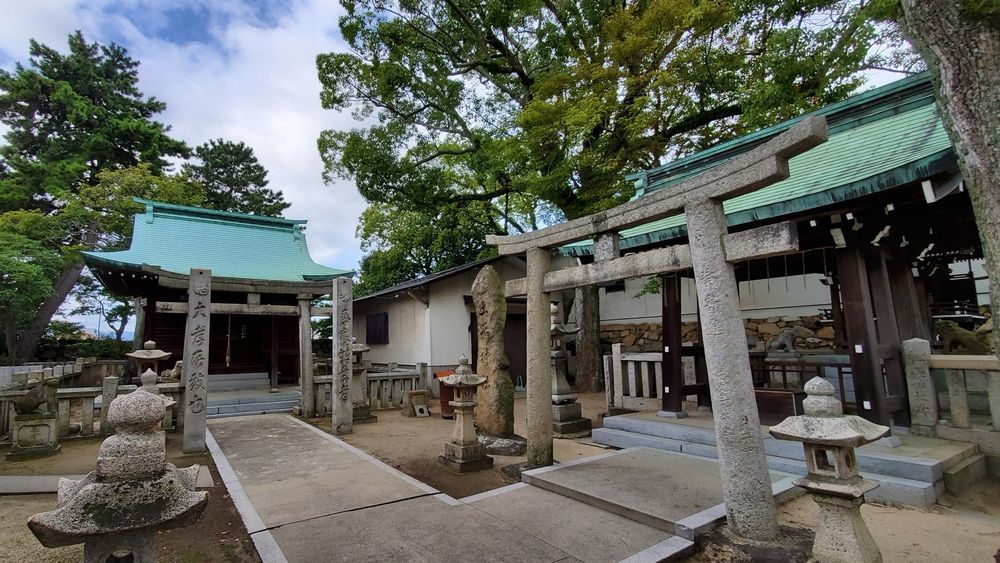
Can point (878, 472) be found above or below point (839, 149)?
below

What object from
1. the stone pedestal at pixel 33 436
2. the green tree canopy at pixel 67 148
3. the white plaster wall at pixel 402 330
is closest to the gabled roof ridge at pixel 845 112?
the white plaster wall at pixel 402 330

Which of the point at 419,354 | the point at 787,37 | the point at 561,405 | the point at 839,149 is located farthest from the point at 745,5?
the point at 419,354

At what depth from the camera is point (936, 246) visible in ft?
25.7

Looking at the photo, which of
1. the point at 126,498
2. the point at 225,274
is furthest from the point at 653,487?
the point at 225,274

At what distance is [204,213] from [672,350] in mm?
18217

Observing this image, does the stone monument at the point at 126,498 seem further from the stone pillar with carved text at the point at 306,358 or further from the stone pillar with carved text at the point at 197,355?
the stone pillar with carved text at the point at 306,358

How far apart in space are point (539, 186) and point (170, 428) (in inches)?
432

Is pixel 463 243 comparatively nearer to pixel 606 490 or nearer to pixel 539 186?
Result: pixel 539 186

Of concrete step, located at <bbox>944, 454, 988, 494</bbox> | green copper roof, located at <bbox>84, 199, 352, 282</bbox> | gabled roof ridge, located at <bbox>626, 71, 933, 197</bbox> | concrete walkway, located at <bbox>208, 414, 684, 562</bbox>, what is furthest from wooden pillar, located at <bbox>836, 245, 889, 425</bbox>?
green copper roof, located at <bbox>84, 199, 352, 282</bbox>

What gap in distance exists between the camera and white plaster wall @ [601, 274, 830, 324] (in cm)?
1264

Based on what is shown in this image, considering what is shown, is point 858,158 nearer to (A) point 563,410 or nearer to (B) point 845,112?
(B) point 845,112

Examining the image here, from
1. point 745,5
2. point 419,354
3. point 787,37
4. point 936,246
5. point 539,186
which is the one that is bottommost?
point 419,354

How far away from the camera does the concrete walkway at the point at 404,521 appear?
3.91 metres

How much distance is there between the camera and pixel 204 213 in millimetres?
17906
